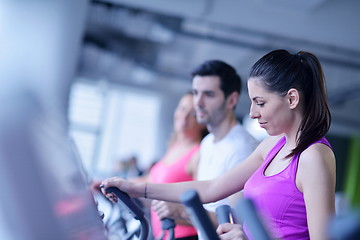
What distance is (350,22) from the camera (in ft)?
18.1

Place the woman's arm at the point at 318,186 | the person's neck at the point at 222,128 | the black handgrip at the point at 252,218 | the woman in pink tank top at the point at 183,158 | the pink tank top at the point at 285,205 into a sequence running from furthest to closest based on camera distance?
the woman in pink tank top at the point at 183,158 → the person's neck at the point at 222,128 → the pink tank top at the point at 285,205 → the woman's arm at the point at 318,186 → the black handgrip at the point at 252,218

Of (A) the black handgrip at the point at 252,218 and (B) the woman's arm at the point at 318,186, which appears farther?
(B) the woman's arm at the point at 318,186

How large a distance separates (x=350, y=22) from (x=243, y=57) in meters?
3.41

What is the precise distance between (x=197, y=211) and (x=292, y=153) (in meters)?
0.58

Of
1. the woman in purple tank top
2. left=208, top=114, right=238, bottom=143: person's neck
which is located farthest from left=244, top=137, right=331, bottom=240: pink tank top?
left=208, top=114, right=238, bottom=143: person's neck

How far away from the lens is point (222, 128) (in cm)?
218

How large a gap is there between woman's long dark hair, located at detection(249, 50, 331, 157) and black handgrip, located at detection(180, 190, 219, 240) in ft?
1.78

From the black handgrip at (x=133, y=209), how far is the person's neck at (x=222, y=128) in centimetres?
80

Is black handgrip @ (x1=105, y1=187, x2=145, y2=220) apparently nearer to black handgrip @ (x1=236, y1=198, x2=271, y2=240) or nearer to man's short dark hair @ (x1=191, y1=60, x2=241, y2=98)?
black handgrip @ (x1=236, y1=198, x2=271, y2=240)

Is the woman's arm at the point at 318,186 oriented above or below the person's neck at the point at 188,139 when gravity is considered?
above

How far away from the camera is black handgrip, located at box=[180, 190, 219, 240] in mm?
757

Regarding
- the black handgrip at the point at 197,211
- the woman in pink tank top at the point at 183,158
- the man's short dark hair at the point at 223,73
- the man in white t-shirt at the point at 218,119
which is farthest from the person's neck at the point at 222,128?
the black handgrip at the point at 197,211

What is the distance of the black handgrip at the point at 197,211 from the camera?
0.76 m

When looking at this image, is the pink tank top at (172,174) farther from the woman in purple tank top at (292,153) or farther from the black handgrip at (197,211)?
the black handgrip at (197,211)
